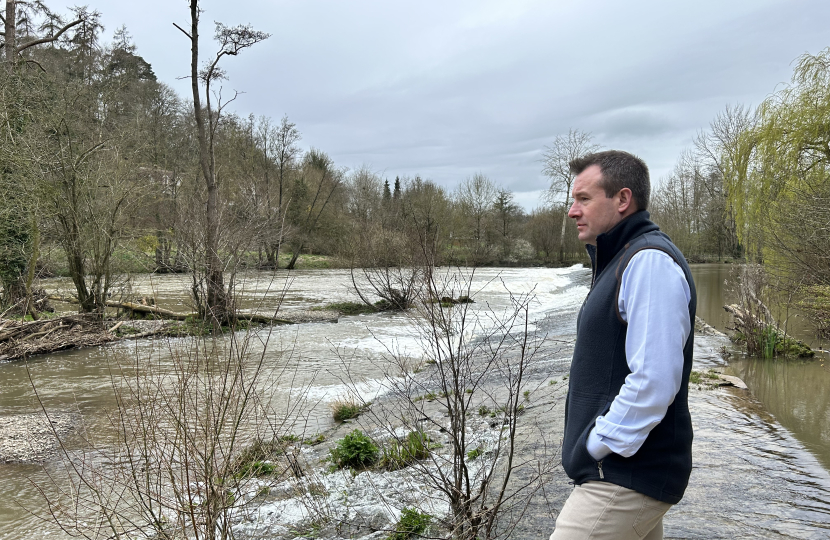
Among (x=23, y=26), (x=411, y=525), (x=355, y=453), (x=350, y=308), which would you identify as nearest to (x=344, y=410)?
(x=355, y=453)

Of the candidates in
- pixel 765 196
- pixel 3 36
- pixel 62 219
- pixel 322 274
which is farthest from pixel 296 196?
pixel 765 196

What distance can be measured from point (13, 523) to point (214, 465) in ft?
10.8

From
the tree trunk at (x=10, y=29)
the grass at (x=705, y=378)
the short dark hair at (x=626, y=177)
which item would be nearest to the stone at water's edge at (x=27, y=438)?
the short dark hair at (x=626, y=177)

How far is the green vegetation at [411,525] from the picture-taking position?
4.21 m

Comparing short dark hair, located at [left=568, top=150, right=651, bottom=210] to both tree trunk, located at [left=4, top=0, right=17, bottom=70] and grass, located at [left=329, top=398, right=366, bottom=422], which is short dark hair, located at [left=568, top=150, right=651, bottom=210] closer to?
grass, located at [left=329, top=398, right=366, bottom=422]

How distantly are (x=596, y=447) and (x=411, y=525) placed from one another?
285 centimetres

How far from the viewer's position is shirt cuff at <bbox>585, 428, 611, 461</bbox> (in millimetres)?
1806

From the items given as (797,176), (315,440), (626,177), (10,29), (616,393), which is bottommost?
(315,440)

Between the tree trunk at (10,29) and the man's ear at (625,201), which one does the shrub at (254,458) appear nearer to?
the man's ear at (625,201)

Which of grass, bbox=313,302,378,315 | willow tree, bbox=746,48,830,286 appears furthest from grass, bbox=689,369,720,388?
grass, bbox=313,302,378,315

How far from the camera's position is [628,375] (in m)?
1.77

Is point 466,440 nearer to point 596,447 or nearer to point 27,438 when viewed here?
point 596,447

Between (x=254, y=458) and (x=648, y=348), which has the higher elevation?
(x=648, y=348)

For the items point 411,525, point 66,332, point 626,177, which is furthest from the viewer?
point 66,332
